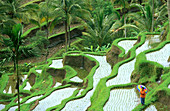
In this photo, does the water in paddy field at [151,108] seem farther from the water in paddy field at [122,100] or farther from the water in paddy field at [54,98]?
the water in paddy field at [54,98]

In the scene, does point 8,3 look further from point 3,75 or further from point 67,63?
point 67,63

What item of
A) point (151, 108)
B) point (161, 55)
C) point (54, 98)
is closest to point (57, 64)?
point (54, 98)

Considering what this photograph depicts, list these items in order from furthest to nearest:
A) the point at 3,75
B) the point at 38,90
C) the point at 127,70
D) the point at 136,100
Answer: the point at 3,75 → the point at 38,90 → the point at 127,70 → the point at 136,100

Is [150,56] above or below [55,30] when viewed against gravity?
below

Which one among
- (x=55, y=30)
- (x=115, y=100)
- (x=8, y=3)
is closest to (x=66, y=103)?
(x=115, y=100)

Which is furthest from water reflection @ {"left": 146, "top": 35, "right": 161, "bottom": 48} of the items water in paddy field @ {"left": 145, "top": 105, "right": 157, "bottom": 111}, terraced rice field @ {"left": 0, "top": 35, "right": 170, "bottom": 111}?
water in paddy field @ {"left": 145, "top": 105, "right": 157, "bottom": 111}

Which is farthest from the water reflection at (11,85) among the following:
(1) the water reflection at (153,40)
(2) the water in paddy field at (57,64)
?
(1) the water reflection at (153,40)

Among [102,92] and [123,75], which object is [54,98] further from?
[102,92]
